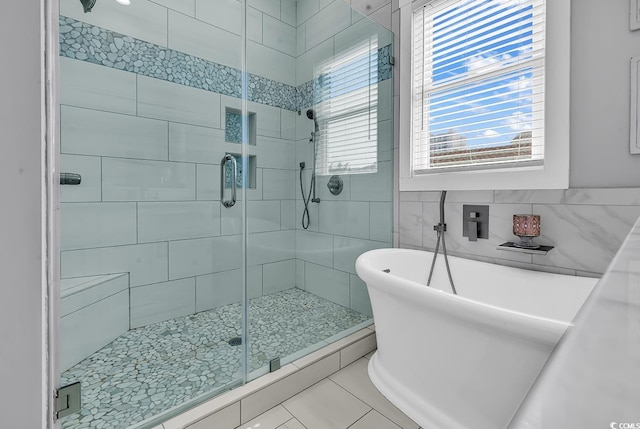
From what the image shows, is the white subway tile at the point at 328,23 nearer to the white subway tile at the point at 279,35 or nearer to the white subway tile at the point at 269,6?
the white subway tile at the point at 279,35

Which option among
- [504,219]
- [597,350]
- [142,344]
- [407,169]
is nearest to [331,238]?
[407,169]

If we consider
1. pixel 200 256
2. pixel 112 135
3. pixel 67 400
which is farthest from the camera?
pixel 200 256

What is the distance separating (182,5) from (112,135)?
3.47ft

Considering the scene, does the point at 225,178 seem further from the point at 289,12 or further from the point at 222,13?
the point at 289,12

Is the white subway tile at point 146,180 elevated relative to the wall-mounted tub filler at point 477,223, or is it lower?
elevated

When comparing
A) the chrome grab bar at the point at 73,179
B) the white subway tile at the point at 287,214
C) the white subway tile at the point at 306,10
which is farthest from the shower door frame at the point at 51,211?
the white subway tile at the point at 306,10

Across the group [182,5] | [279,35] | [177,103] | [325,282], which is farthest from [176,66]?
[325,282]

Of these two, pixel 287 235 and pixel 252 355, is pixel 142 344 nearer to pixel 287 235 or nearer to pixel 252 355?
pixel 252 355

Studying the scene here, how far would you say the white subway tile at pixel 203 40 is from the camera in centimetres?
210

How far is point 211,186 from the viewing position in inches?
85.9

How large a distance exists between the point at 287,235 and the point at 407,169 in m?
1.04

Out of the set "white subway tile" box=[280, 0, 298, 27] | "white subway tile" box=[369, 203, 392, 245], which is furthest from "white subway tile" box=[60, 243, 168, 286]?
"white subway tile" box=[280, 0, 298, 27]

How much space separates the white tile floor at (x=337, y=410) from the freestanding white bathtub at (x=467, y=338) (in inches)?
3.2

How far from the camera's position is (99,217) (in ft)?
5.94
